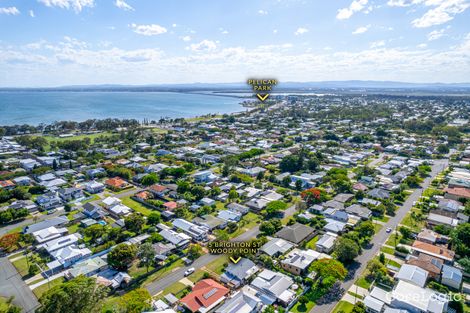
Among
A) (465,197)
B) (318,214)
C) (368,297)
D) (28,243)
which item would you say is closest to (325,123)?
(465,197)

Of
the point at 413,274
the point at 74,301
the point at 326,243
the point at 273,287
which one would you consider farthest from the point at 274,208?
the point at 74,301

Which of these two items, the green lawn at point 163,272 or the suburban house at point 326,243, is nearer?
the green lawn at point 163,272

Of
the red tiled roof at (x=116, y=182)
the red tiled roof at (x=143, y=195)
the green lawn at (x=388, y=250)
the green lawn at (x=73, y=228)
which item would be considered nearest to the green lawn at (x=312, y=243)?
the green lawn at (x=388, y=250)

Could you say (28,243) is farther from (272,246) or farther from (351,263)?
(351,263)

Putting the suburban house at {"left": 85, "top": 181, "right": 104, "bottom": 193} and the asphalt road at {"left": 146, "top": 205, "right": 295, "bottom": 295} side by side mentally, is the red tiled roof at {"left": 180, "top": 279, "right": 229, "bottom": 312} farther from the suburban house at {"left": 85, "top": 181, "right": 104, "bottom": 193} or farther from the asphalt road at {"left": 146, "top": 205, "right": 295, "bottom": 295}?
the suburban house at {"left": 85, "top": 181, "right": 104, "bottom": 193}

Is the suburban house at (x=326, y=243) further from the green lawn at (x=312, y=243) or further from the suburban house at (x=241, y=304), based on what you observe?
the suburban house at (x=241, y=304)

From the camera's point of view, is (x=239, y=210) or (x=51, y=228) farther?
(x=239, y=210)
